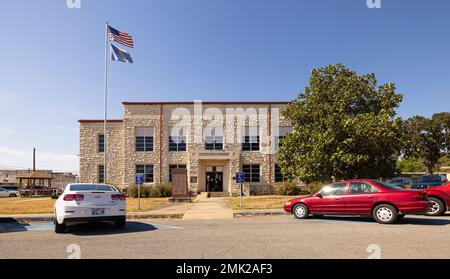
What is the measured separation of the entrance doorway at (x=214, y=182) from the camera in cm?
3154

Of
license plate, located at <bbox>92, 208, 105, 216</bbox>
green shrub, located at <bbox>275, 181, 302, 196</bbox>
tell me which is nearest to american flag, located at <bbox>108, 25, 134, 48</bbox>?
green shrub, located at <bbox>275, 181, 302, 196</bbox>

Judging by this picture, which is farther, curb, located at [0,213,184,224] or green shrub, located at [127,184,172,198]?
green shrub, located at [127,184,172,198]

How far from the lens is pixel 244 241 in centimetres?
787

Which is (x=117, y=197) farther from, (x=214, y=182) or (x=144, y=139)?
(x=144, y=139)

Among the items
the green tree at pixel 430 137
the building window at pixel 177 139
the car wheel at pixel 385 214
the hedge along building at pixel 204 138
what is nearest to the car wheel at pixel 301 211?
the car wheel at pixel 385 214

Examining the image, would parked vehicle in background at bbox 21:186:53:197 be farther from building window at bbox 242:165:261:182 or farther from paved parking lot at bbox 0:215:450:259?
paved parking lot at bbox 0:215:450:259

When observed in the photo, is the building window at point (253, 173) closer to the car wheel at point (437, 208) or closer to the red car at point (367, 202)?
the red car at point (367, 202)

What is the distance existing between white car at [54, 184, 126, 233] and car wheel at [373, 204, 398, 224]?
7.91 metres

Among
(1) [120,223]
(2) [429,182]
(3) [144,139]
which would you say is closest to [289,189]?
(2) [429,182]

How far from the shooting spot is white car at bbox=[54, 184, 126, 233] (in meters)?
9.23

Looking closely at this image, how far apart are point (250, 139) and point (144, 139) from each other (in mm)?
10000
